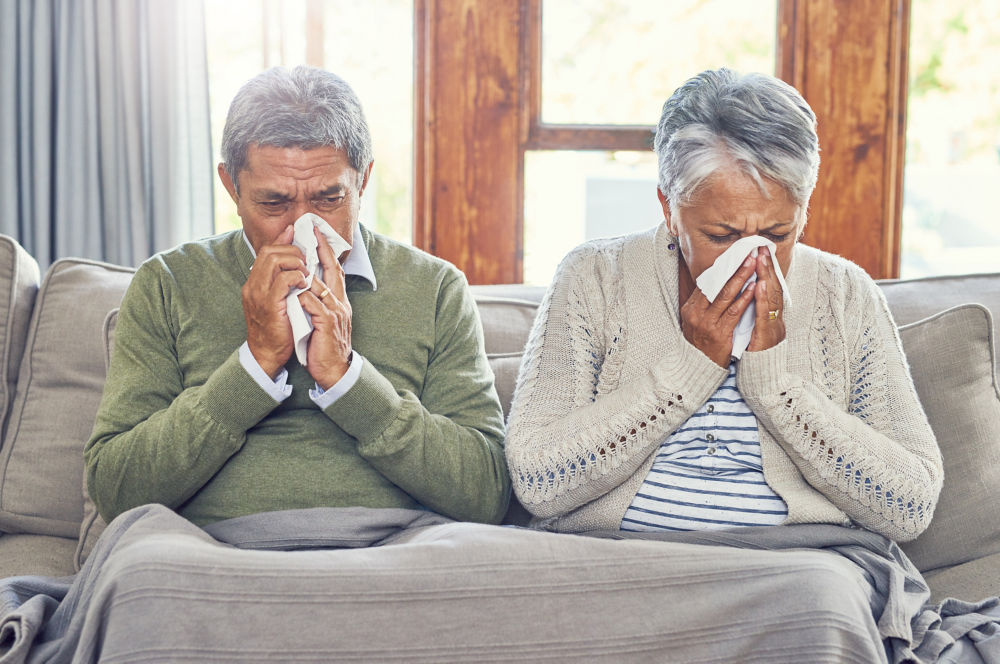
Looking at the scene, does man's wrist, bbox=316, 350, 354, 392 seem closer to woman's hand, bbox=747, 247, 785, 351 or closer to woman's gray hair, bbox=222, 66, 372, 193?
woman's gray hair, bbox=222, 66, 372, 193

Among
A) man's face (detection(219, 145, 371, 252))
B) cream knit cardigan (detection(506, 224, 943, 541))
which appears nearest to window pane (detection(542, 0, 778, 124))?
cream knit cardigan (detection(506, 224, 943, 541))

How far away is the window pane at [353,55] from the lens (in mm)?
3223

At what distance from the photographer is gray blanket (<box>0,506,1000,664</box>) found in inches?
48.9

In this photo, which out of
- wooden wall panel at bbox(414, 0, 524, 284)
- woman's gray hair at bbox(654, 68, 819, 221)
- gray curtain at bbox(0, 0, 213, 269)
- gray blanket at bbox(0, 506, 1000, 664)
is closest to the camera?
gray blanket at bbox(0, 506, 1000, 664)

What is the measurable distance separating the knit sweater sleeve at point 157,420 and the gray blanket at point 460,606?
20 centimetres

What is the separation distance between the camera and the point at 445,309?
1817 mm

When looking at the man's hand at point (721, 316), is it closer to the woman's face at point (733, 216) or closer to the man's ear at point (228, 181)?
the woman's face at point (733, 216)

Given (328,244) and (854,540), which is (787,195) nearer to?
(854,540)

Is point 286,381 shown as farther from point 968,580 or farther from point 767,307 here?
point 968,580

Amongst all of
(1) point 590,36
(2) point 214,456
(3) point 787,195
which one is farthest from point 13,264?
(1) point 590,36

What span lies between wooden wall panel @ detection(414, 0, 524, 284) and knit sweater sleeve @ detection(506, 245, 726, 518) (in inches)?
55.8

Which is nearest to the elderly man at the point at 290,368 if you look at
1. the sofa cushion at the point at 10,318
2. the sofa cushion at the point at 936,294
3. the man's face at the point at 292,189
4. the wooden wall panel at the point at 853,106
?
the man's face at the point at 292,189

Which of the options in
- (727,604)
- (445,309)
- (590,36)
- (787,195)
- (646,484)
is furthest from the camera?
(590,36)

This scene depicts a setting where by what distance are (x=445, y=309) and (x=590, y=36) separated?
1681 millimetres
